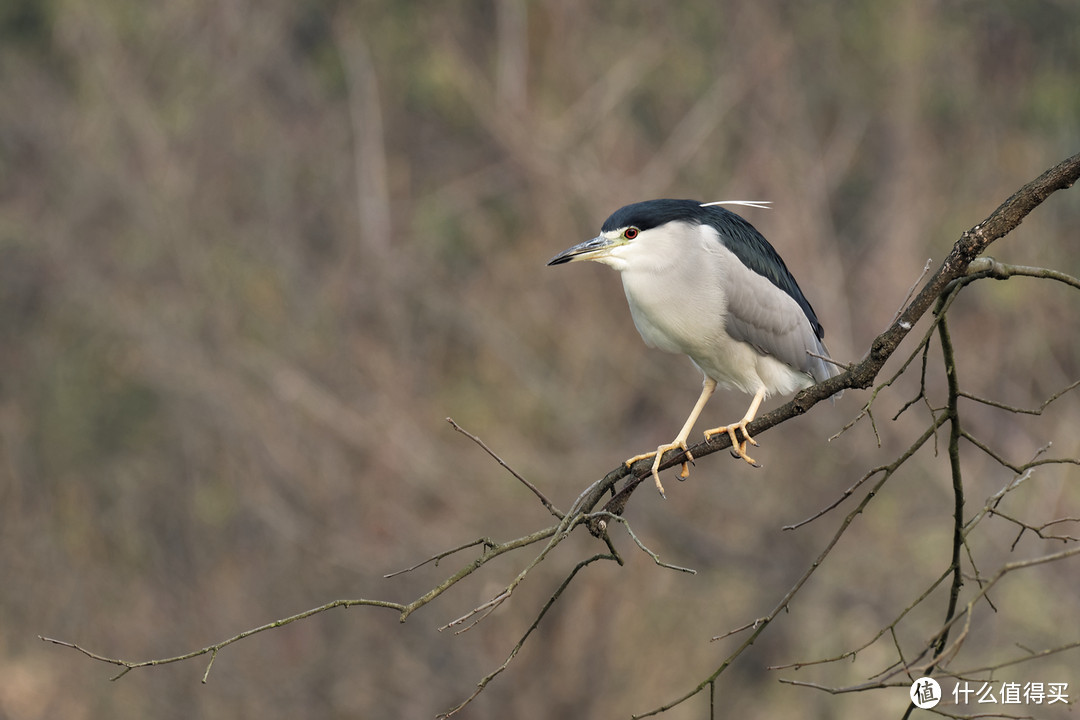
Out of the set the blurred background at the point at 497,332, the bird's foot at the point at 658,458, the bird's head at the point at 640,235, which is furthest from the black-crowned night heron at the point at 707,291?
the blurred background at the point at 497,332

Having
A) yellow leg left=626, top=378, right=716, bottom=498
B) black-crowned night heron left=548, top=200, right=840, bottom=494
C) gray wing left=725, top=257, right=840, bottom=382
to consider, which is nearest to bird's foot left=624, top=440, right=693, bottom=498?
yellow leg left=626, top=378, right=716, bottom=498

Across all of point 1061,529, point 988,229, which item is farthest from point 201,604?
point 988,229

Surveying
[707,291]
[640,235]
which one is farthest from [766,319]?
[640,235]

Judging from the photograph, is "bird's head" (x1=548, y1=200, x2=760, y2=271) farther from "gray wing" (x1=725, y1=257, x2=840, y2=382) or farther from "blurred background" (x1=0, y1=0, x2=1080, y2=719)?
"blurred background" (x1=0, y1=0, x2=1080, y2=719)

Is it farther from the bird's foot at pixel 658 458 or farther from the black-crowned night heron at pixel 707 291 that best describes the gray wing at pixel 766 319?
the bird's foot at pixel 658 458

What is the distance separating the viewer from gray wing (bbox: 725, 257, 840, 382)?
3.88m

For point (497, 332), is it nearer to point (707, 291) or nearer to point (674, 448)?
point (707, 291)

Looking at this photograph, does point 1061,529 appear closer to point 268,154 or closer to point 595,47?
point 595,47

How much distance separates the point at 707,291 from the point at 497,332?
5678mm

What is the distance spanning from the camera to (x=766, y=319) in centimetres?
394

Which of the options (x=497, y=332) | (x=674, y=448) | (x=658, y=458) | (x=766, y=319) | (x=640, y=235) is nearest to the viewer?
(x=658, y=458)

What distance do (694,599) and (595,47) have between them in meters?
4.58

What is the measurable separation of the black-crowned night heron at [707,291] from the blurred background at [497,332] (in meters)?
4.69

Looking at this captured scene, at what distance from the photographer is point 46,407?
12.6 m
